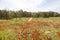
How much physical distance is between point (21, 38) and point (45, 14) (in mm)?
63179

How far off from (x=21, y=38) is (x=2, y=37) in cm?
146

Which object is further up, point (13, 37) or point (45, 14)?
point (13, 37)

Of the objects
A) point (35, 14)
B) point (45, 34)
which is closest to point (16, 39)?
point (45, 34)

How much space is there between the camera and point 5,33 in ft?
41.8

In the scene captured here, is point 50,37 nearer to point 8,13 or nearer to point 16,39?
point 16,39

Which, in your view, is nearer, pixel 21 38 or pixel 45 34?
pixel 21 38

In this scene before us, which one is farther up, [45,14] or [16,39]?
[16,39]

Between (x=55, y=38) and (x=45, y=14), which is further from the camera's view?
(x=45, y=14)

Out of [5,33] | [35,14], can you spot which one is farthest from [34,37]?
[35,14]

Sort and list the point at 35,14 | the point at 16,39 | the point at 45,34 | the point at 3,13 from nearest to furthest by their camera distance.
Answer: the point at 16,39 → the point at 45,34 → the point at 3,13 → the point at 35,14

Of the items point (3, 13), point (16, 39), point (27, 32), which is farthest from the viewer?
point (3, 13)

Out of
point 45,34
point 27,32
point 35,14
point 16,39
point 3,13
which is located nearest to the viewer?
point 16,39

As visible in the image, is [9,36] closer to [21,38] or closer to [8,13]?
[21,38]

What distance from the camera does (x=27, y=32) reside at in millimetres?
12266
